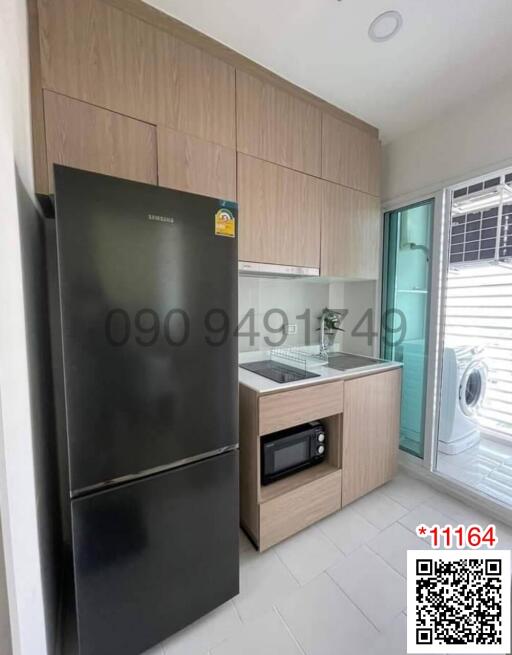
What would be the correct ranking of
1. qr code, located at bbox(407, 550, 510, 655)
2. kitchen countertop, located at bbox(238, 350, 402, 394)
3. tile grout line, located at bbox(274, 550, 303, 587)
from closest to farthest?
qr code, located at bbox(407, 550, 510, 655) < tile grout line, located at bbox(274, 550, 303, 587) < kitchen countertop, located at bbox(238, 350, 402, 394)

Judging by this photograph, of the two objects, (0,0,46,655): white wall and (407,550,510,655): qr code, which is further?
(407,550,510,655): qr code

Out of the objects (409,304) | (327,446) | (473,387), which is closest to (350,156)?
(409,304)

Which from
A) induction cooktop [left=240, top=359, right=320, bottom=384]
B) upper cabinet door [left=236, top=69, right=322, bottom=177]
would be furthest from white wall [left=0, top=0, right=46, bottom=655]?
induction cooktop [left=240, top=359, right=320, bottom=384]

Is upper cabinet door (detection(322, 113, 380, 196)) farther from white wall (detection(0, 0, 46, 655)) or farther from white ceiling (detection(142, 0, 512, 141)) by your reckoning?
white wall (detection(0, 0, 46, 655))

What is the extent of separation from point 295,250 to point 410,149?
1.31 meters

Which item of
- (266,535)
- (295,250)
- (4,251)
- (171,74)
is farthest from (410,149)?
(266,535)

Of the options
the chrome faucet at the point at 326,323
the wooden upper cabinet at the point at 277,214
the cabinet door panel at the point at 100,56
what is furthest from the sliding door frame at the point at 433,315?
the cabinet door panel at the point at 100,56

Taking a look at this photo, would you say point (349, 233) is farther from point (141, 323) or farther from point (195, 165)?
point (141, 323)

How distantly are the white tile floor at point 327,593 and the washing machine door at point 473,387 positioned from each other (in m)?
0.91

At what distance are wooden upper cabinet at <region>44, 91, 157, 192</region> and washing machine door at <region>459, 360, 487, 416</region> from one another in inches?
108

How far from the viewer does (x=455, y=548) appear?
5.12ft

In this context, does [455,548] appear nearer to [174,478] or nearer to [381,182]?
[174,478]

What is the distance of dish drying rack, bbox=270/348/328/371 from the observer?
1.98m

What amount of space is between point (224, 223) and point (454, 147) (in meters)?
1.81
